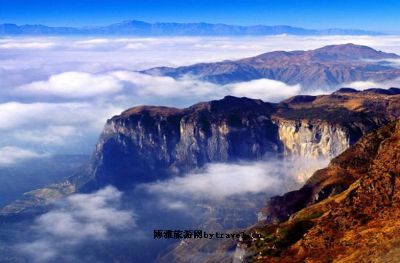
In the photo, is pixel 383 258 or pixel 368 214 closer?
pixel 383 258

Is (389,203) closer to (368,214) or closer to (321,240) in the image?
(368,214)

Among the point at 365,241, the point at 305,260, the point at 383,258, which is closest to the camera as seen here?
the point at 383,258

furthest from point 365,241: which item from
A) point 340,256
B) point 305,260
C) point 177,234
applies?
point 177,234

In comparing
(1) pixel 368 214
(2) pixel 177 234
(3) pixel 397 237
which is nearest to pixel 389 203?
(1) pixel 368 214

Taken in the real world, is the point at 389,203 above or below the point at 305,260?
above

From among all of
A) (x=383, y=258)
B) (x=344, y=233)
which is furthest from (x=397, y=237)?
(x=344, y=233)

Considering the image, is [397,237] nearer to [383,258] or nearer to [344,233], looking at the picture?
[383,258]

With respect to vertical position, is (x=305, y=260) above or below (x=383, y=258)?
below

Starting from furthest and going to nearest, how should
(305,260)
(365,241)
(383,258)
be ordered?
(305,260) < (365,241) < (383,258)

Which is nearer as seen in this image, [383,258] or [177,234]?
[383,258]
